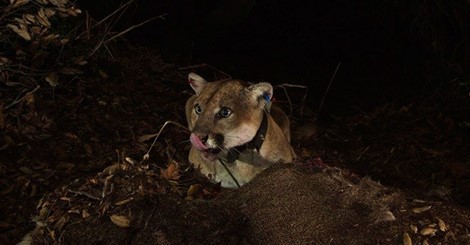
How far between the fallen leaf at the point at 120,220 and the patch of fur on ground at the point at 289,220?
26 millimetres

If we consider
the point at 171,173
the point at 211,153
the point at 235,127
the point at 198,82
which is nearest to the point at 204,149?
the point at 211,153

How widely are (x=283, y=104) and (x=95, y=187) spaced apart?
4.94 metres

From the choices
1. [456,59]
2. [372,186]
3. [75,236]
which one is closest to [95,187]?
[75,236]

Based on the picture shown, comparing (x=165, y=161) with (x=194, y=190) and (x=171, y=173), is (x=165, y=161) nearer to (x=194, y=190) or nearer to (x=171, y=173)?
(x=171, y=173)

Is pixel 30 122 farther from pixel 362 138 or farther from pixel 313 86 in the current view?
pixel 313 86

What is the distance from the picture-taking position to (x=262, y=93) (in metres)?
4.38

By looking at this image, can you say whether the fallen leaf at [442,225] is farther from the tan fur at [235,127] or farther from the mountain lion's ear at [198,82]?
the mountain lion's ear at [198,82]

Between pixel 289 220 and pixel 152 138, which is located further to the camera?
pixel 152 138

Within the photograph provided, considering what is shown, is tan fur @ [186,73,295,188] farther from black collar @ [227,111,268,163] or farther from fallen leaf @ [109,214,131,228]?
fallen leaf @ [109,214,131,228]

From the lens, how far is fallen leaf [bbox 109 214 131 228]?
126 inches

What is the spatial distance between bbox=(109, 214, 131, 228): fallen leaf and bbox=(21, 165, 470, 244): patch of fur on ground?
0.03m

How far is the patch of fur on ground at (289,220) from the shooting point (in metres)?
3.04

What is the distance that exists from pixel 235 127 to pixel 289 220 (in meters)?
1.28

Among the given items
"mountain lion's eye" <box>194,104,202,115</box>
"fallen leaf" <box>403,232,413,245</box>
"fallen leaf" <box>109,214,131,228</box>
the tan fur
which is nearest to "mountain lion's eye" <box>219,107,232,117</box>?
the tan fur
